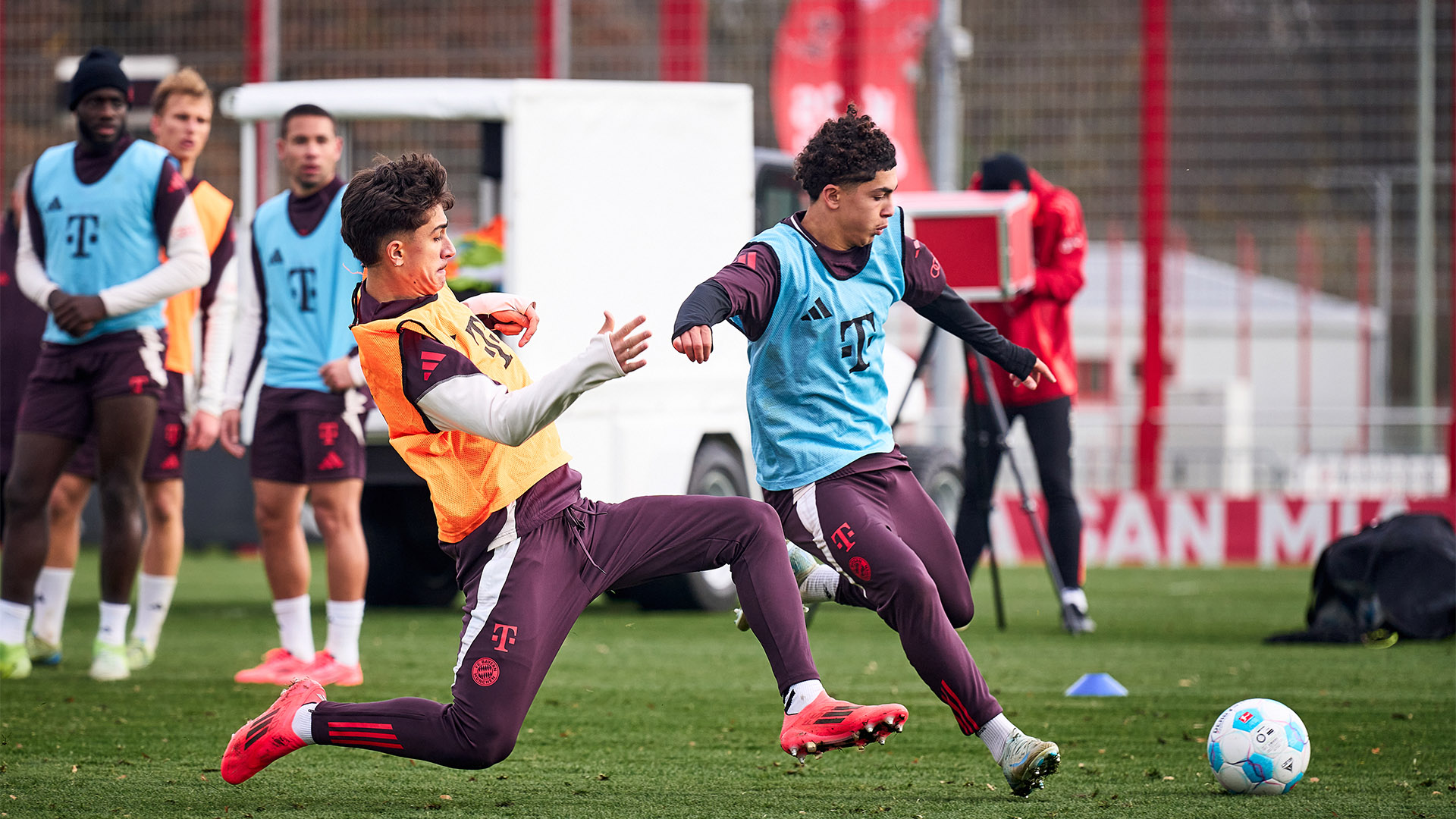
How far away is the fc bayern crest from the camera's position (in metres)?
3.75

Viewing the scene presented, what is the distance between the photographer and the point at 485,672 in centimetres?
376

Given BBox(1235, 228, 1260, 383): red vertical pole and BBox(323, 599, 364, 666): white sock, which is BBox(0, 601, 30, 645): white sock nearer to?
BBox(323, 599, 364, 666): white sock

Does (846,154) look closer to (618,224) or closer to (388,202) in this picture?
(388,202)

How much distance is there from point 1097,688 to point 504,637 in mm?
2757

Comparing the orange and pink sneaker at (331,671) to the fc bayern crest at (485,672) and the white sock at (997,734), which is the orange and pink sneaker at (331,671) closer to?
the fc bayern crest at (485,672)

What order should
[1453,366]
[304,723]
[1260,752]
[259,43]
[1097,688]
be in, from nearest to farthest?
[304,723] → [1260,752] → [1097,688] → [1453,366] → [259,43]

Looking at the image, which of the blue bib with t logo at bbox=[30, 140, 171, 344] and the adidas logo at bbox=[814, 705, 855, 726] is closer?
the adidas logo at bbox=[814, 705, 855, 726]

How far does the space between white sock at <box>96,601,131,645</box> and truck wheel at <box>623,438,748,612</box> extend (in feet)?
9.89

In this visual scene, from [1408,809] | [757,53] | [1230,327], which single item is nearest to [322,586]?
[757,53]

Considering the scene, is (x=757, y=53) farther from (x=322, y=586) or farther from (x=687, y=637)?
(x=687, y=637)

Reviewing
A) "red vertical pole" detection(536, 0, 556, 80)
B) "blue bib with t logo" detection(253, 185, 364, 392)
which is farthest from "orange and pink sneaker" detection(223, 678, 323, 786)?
"red vertical pole" detection(536, 0, 556, 80)

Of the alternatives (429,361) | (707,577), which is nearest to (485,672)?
(429,361)

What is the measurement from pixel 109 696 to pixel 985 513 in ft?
12.3

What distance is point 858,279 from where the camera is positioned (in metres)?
4.49
